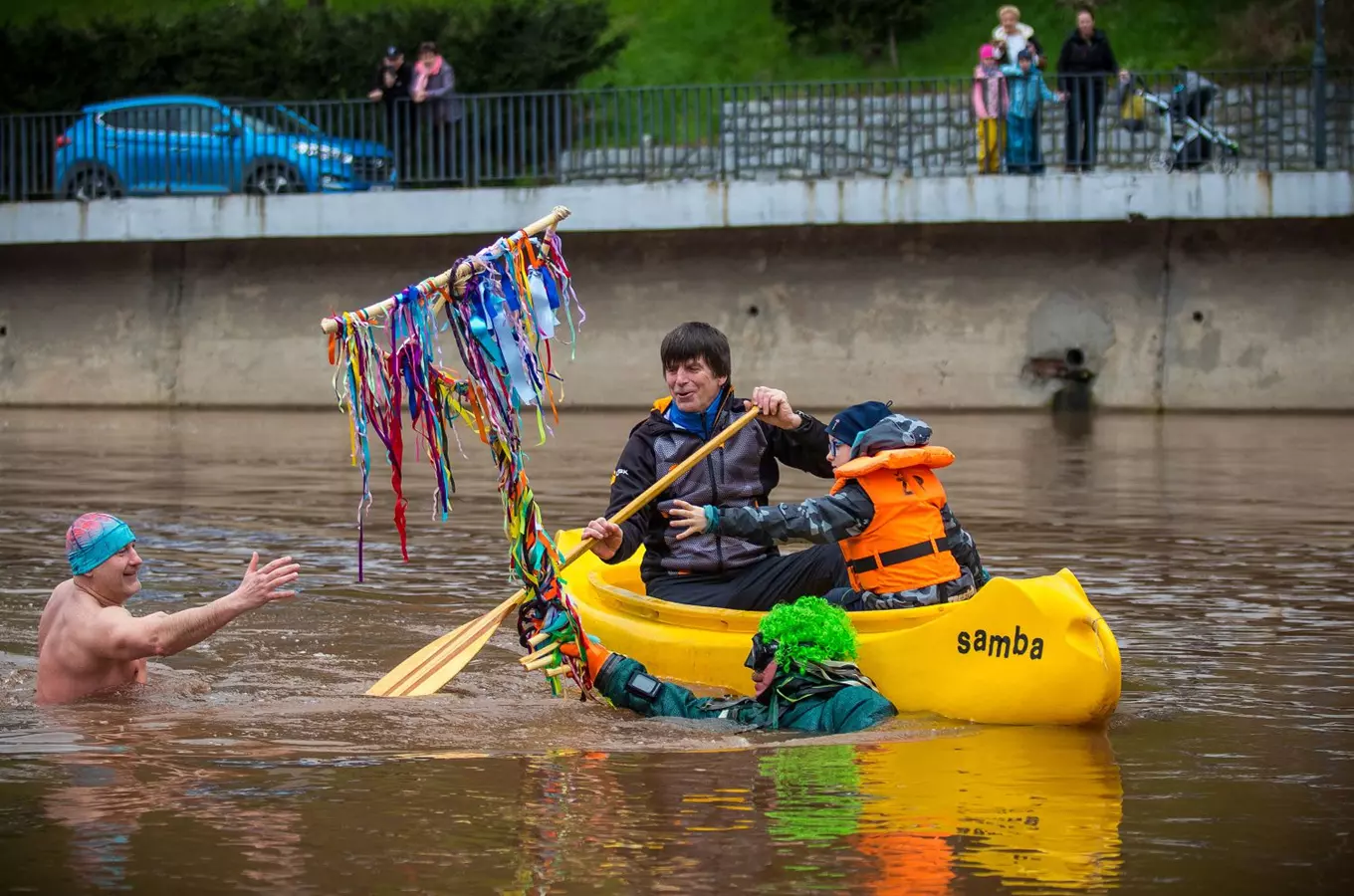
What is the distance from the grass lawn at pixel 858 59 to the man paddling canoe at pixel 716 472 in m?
22.9

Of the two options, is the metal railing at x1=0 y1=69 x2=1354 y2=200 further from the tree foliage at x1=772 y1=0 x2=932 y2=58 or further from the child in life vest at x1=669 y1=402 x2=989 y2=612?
the child in life vest at x1=669 y1=402 x2=989 y2=612

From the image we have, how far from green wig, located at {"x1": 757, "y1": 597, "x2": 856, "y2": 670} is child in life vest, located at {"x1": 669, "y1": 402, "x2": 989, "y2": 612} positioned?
0.95 ft

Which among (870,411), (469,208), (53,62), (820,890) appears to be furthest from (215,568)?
(53,62)

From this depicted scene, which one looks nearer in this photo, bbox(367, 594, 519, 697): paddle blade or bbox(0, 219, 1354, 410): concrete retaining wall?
bbox(367, 594, 519, 697): paddle blade

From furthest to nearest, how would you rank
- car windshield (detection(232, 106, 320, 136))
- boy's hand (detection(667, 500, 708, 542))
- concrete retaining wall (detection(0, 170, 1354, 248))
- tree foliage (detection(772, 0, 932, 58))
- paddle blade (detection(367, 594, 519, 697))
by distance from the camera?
tree foliage (detection(772, 0, 932, 58)) → car windshield (detection(232, 106, 320, 136)) → concrete retaining wall (detection(0, 170, 1354, 248)) → paddle blade (detection(367, 594, 519, 697)) → boy's hand (detection(667, 500, 708, 542))

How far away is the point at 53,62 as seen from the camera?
28562 millimetres

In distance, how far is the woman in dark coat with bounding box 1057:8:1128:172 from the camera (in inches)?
856

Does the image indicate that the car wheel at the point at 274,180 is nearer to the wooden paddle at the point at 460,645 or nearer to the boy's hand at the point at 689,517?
the wooden paddle at the point at 460,645

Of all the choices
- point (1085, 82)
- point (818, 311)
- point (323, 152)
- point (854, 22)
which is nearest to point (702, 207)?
point (818, 311)

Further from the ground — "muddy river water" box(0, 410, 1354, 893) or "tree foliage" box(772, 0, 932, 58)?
"tree foliage" box(772, 0, 932, 58)

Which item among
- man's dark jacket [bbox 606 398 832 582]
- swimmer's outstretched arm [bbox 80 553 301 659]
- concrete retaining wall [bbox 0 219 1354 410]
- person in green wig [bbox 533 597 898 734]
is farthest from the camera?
concrete retaining wall [bbox 0 219 1354 410]

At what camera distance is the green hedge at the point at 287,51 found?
88.2 feet

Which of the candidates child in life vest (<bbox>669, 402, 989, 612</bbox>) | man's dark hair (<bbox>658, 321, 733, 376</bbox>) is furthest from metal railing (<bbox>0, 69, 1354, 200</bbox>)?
child in life vest (<bbox>669, 402, 989, 612</bbox>)

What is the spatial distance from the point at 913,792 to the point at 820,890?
1.02m
